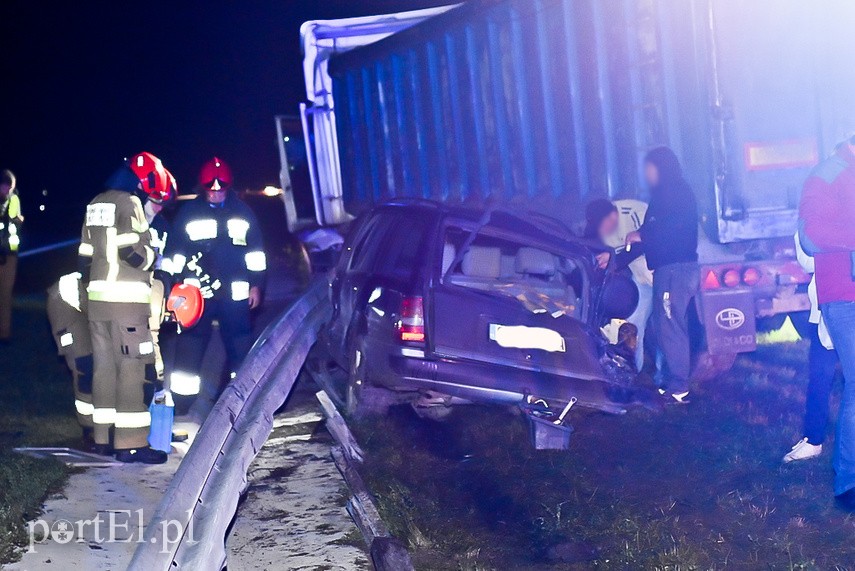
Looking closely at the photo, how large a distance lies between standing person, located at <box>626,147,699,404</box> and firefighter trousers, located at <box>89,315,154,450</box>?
3.50 m

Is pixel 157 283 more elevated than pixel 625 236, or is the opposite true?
pixel 157 283

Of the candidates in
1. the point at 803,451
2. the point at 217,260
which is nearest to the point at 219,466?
the point at 803,451

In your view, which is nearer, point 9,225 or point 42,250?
point 9,225

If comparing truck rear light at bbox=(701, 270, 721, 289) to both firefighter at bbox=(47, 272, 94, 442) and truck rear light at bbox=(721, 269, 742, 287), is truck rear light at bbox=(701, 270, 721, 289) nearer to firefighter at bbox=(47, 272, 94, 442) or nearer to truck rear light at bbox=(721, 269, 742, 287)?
truck rear light at bbox=(721, 269, 742, 287)

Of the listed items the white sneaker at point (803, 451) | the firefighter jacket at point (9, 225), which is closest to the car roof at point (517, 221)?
the white sneaker at point (803, 451)

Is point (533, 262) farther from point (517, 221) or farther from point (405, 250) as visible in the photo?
point (405, 250)

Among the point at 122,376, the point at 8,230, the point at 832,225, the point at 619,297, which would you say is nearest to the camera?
the point at 832,225

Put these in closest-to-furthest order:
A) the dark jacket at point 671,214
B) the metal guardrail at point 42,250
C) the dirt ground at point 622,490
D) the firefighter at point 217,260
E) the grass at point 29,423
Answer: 1. the dirt ground at point 622,490
2. the grass at point 29,423
3. the dark jacket at point 671,214
4. the firefighter at point 217,260
5. the metal guardrail at point 42,250

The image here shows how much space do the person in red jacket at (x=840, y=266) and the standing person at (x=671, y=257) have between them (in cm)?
191

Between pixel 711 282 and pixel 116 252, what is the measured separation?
4008 mm

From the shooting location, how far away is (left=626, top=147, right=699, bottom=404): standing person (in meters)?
7.29

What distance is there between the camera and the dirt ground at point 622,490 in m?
5.02

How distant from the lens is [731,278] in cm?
746

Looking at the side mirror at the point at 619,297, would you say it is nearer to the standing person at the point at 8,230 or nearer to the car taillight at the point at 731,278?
the car taillight at the point at 731,278
